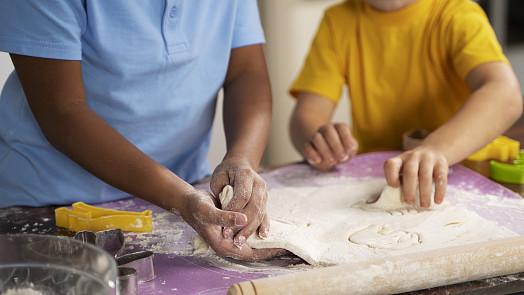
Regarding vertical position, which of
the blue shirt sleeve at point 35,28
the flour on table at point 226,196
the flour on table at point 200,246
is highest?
the blue shirt sleeve at point 35,28

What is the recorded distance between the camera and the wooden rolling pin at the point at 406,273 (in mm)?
707

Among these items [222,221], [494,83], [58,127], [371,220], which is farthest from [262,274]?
[494,83]

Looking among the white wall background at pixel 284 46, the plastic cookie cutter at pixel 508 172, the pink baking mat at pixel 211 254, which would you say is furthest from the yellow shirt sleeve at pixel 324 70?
the white wall background at pixel 284 46

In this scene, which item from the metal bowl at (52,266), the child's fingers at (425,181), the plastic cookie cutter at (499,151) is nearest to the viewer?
the metal bowl at (52,266)

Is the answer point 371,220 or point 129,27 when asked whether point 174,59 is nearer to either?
point 129,27

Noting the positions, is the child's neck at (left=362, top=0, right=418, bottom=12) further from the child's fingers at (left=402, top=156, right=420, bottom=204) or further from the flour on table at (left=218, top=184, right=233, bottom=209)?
the flour on table at (left=218, top=184, right=233, bottom=209)

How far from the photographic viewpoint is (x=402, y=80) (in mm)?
1491

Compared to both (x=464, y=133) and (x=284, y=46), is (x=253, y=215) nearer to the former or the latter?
(x=464, y=133)

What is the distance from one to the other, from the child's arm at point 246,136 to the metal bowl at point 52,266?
0.24 meters

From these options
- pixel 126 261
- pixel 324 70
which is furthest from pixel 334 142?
pixel 126 261

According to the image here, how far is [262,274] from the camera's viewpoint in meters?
0.82

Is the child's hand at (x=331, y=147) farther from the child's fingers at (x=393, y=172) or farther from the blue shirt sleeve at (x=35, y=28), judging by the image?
the blue shirt sleeve at (x=35, y=28)

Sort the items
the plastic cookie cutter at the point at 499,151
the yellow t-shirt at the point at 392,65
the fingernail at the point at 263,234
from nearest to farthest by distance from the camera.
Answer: the fingernail at the point at 263,234, the plastic cookie cutter at the point at 499,151, the yellow t-shirt at the point at 392,65

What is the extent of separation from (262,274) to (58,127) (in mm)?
413
